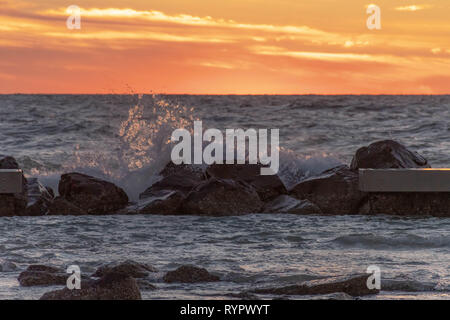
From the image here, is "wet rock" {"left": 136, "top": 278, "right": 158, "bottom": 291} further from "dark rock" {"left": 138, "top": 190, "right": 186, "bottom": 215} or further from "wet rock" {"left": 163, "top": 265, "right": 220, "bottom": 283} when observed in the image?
"dark rock" {"left": 138, "top": 190, "right": 186, "bottom": 215}

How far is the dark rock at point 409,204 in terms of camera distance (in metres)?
9.87

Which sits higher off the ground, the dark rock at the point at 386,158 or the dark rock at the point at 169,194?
the dark rock at the point at 386,158

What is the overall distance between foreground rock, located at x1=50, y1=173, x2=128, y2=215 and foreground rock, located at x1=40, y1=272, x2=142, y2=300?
5.58 meters

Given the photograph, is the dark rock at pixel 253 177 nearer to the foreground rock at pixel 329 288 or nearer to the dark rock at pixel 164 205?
the dark rock at pixel 164 205

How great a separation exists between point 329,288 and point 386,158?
584 centimetres

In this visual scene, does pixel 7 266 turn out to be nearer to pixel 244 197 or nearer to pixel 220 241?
pixel 220 241

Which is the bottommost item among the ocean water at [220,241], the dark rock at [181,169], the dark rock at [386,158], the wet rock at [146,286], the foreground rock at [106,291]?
the ocean water at [220,241]

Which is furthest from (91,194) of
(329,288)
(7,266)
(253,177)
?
(329,288)

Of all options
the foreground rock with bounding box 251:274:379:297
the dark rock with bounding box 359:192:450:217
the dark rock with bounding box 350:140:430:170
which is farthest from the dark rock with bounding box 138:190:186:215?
the foreground rock with bounding box 251:274:379:297

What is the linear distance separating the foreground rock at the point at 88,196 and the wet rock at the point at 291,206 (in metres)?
2.05

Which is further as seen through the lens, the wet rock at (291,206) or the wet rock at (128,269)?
the wet rock at (291,206)

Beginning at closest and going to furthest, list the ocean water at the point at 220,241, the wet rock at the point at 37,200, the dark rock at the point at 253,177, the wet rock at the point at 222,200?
the ocean water at the point at 220,241, the wet rock at the point at 222,200, the wet rock at the point at 37,200, the dark rock at the point at 253,177

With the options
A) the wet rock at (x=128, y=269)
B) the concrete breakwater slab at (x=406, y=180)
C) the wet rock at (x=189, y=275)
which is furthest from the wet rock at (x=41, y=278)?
the concrete breakwater slab at (x=406, y=180)
